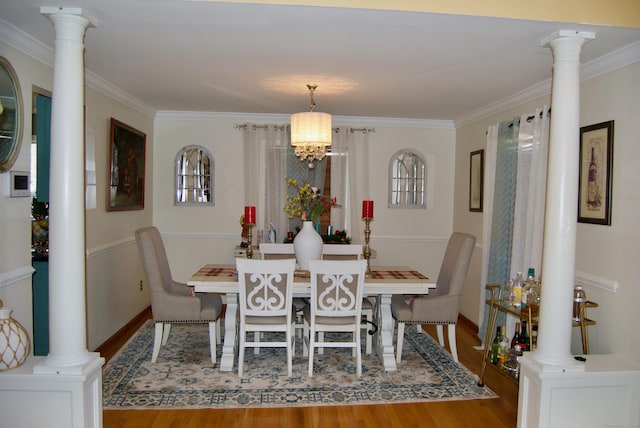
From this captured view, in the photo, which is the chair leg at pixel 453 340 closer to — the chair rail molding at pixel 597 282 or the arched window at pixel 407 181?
the chair rail molding at pixel 597 282

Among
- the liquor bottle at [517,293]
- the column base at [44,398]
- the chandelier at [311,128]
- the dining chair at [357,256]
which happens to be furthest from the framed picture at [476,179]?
the column base at [44,398]

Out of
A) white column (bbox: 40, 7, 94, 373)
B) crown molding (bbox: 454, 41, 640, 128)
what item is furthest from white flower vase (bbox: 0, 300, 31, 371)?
crown molding (bbox: 454, 41, 640, 128)

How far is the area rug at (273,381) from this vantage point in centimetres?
319

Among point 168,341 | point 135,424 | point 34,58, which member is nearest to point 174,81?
point 34,58

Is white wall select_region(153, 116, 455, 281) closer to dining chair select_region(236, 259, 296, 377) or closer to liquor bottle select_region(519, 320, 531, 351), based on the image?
dining chair select_region(236, 259, 296, 377)

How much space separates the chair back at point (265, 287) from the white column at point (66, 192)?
1.19 meters

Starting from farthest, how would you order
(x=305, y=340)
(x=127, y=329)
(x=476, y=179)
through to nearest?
1. (x=476, y=179)
2. (x=127, y=329)
3. (x=305, y=340)

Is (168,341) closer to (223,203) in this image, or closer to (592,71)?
(223,203)

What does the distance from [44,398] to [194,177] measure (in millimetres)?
3582

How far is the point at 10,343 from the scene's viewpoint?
94.8 inches

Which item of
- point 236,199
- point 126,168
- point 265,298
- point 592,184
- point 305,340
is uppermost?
point 126,168

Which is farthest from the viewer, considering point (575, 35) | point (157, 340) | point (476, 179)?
point (476, 179)

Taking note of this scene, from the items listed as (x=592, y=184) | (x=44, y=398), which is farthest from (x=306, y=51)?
(x=44, y=398)

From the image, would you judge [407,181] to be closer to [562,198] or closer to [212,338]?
[212,338]
